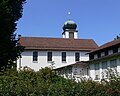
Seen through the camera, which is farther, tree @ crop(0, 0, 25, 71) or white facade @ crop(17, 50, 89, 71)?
white facade @ crop(17, 50, 89, 71)

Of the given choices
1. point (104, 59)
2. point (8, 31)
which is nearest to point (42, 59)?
point (104, 59)

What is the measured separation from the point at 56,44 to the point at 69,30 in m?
14.8

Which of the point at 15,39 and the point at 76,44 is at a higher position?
the point at 76,44

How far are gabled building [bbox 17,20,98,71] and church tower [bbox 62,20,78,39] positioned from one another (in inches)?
390

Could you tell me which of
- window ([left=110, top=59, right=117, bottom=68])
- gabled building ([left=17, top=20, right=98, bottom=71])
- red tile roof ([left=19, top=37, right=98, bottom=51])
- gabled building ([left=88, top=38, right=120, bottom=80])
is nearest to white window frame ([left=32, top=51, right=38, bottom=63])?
gabled building ([left=17, top=20, right=98, bottom=71])

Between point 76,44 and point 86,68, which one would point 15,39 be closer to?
point 86,68

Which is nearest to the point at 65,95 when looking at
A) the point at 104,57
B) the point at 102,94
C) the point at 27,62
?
the point at 102,94

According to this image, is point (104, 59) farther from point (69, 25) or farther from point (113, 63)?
point (69, 25)

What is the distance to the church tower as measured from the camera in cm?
7575

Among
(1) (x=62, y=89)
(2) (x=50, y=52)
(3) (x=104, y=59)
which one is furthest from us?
(2) (x=50, y=52)

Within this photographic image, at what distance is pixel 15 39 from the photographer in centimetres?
2403

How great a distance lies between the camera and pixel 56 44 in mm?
62750

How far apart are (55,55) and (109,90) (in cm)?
4740

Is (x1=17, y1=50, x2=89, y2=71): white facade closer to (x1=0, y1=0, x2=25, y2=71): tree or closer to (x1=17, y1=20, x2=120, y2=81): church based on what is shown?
(x1=17, y1=20, x2=120, y2=81): church
